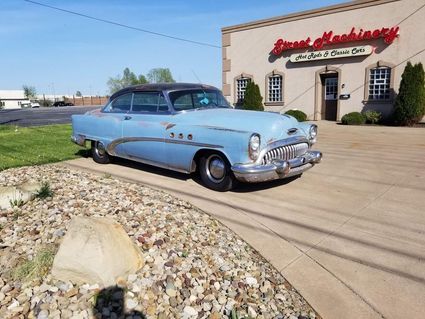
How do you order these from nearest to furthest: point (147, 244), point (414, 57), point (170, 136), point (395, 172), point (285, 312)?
point (285, 312) → point (147, 244) → point (170, 136) → point (395, 172) → point (414, 57)

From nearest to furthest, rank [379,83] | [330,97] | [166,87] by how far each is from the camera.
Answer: [166,87]
[379,83]
[330,97]

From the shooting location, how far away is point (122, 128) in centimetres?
702

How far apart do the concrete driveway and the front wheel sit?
16 cm

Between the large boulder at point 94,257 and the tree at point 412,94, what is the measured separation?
14.8 meters

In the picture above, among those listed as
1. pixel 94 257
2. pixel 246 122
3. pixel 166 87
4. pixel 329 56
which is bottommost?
pixel 94 257

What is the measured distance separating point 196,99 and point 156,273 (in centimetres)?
407

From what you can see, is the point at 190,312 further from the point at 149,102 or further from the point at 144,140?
the point at 149,102

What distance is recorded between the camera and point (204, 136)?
5.53 meters

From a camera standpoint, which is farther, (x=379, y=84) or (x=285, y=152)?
(x=379, y=84)

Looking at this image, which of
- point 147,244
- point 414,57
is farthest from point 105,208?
point 414,57

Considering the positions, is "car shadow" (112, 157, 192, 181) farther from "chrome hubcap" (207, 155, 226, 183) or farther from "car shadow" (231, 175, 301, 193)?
"car shadow" (231, 175, 301, 193)

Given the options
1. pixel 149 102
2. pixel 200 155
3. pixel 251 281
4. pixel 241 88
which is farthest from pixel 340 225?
pixel 241 88

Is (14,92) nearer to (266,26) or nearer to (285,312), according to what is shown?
(266,26)

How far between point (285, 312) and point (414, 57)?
1590 centimetres
